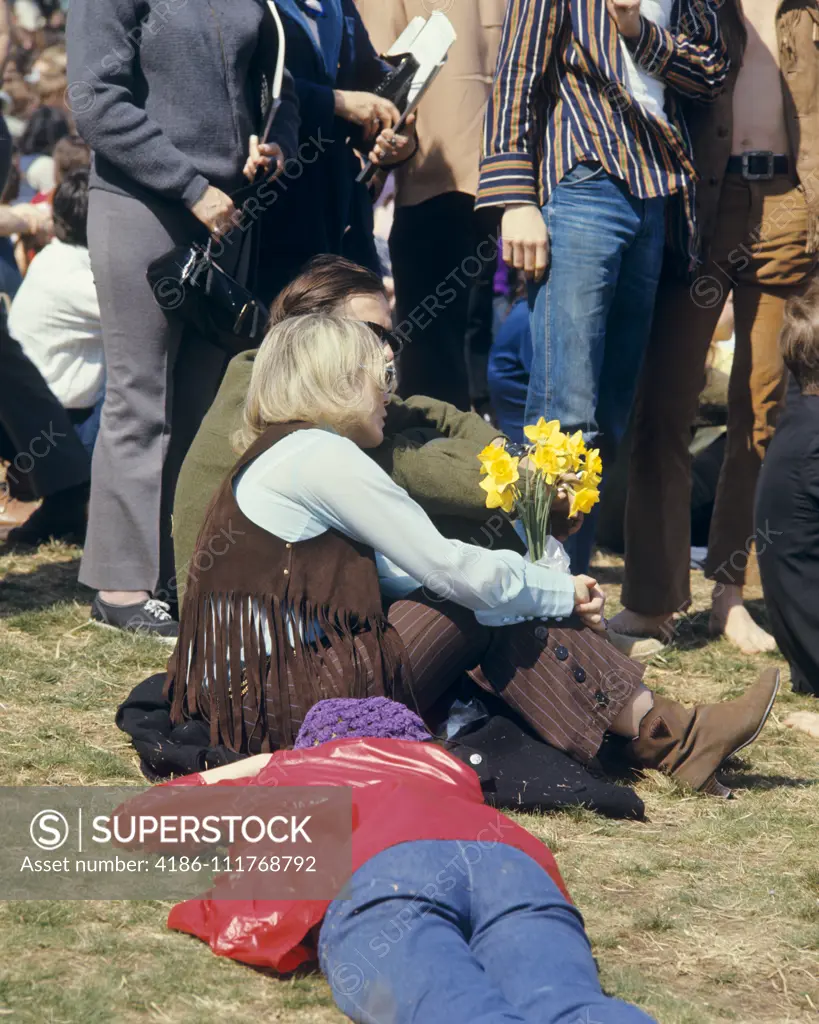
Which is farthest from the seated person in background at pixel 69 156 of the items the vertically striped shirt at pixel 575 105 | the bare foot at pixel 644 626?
the bare foot at pixel 644 626

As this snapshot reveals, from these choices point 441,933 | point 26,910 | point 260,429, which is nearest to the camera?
point 441,933

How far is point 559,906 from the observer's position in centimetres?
219

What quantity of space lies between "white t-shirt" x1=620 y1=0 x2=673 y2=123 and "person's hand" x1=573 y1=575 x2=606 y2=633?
1.49 m

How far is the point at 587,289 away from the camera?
3982mm

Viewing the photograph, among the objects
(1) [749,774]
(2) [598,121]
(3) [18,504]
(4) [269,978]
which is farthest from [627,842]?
(3) [18,504]

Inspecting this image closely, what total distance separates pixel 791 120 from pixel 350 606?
2.37 meters

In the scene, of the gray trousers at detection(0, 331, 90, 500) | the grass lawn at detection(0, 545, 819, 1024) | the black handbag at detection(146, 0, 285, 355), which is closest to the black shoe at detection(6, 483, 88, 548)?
the gray trousers at detection(0, 331, 90, 500)

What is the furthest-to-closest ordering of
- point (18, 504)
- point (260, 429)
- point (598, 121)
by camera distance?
1. point (18, 504)
2. point (598, 121)
3. point (260, 429)

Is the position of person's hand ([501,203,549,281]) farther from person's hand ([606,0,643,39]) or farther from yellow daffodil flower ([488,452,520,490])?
yellow daffodil flower ([488,452,520,490])

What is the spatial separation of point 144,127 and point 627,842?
232 cm

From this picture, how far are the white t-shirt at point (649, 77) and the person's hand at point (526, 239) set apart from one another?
0.42 m

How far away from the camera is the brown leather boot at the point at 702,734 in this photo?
3271mm

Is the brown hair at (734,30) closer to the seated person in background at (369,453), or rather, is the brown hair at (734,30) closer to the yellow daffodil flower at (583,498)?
the seated person in background at (369,453)

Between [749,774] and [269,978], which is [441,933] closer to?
[269,978]
